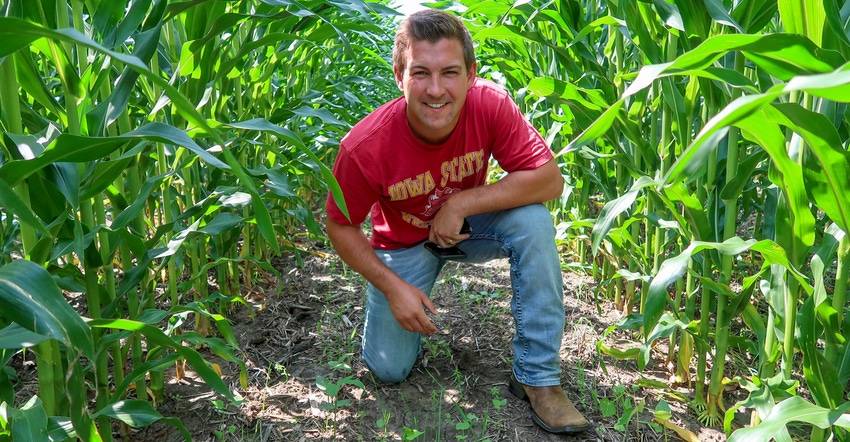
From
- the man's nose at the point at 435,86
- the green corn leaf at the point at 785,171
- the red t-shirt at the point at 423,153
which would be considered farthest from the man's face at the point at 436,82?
the green corn leaf at the point at 785,171

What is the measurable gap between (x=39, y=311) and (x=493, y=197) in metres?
1.56

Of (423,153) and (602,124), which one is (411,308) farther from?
(602,124)

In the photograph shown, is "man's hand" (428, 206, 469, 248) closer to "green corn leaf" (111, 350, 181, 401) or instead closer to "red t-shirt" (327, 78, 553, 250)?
"red t-shirt" (327, 78, 553, 250)

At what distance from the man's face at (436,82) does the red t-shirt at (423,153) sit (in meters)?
0.13

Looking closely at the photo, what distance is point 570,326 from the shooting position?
2.98m

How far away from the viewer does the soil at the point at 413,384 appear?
221 centimetres

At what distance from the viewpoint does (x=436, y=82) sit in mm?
2195

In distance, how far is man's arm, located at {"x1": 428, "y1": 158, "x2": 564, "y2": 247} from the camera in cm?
235

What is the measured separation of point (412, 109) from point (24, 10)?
1.17m

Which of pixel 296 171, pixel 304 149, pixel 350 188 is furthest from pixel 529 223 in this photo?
pixel 304 149

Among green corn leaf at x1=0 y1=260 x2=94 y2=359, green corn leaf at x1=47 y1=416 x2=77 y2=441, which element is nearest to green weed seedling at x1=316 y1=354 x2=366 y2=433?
green corn leaf at x1=47 y1=416 x2=77 y2=441

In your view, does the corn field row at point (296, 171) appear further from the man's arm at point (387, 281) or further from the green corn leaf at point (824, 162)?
the man's arm at point (387, 281)

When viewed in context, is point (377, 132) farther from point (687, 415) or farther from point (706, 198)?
point (687, 415)

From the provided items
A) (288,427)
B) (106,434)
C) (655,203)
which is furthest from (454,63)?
(106,434)
